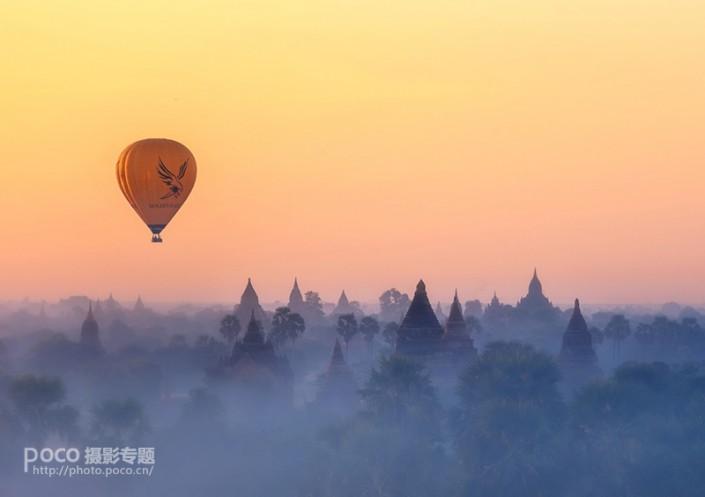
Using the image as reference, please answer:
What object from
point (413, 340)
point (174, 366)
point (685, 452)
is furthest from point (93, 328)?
point (685, 452)

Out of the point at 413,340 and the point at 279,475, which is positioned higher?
the point at 413,340

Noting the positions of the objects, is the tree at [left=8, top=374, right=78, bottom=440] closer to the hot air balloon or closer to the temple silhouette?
the temple silhouette

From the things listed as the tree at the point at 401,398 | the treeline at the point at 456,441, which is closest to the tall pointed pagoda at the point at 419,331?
the treeline at the point at 456,441

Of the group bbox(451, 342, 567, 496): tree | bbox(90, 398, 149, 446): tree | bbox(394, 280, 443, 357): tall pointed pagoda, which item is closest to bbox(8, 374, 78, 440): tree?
bbox(90, 398, 149, 446): tree

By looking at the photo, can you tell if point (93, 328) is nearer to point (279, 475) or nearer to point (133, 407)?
point (133, 407)

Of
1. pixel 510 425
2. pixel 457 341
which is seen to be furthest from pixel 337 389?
pixel 510 425

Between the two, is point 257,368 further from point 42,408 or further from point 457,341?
point 42,408
